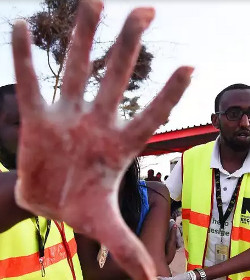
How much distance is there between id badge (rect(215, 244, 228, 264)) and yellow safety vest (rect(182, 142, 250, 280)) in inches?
1.7

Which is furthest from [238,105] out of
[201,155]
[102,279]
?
[102,279]

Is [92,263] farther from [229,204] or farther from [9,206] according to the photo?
[229,204]

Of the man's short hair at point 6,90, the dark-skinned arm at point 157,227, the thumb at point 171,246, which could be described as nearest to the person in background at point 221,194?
the thumb at point 171,246

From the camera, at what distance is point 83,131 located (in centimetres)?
85

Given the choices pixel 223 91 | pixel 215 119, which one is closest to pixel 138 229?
pixel 215 119

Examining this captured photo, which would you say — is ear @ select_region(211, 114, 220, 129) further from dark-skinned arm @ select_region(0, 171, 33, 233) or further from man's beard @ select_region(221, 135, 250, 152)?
dark-skinned arm @ select_region(0, 171, 33, 233)

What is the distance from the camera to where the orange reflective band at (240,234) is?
266 cm

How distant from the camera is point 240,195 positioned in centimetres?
274

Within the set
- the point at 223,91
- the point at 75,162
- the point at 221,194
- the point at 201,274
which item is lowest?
the point at 201,274

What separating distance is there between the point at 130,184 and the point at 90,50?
1.13m

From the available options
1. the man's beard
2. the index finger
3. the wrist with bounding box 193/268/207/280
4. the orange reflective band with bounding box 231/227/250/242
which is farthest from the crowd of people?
the man's beard

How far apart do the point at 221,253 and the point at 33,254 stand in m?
1.45

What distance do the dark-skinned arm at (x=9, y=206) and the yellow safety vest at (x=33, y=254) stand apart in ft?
1.50

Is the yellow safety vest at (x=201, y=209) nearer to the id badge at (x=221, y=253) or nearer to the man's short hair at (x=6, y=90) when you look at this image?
the id badge at (x=221, y=253)
